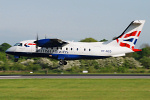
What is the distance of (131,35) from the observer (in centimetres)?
4528

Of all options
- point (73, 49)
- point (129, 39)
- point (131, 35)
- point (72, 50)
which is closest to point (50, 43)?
point (72, 50)

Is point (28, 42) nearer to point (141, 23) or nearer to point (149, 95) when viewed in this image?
point (141, 23)

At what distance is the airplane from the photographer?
4331 centimetres

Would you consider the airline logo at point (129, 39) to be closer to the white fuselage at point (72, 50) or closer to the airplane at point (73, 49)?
the airplane at point (73, 49)

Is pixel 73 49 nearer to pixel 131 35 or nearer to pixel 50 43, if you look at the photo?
pixel 50 43

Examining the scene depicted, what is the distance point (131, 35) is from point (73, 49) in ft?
32.7

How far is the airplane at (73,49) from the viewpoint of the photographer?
43.3 m

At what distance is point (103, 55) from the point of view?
43.8 meters

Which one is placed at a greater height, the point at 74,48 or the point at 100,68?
the point at 74,48

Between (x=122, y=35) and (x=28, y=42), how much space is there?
15469mm

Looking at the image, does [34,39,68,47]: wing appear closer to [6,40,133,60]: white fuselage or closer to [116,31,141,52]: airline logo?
[6,40,133,60]: white fuselage

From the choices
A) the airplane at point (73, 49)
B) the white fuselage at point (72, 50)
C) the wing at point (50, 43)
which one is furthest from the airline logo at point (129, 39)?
the wing at point (50, 43)

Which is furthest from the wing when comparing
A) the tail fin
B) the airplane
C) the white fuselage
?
the tail fin

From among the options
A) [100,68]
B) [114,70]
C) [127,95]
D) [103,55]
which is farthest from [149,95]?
[100,68]
